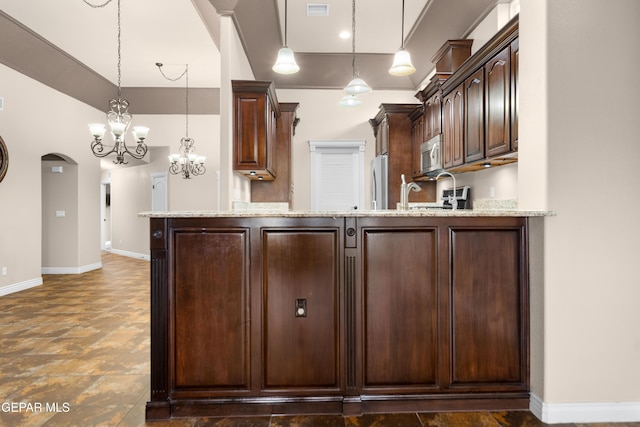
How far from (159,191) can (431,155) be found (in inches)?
253

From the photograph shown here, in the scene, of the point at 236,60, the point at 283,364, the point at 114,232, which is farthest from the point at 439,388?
the point at 114,232

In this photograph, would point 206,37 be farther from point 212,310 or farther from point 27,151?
point 212,310

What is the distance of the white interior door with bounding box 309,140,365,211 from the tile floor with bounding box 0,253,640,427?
10.7 feet

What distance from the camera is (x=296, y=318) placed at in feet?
6.59

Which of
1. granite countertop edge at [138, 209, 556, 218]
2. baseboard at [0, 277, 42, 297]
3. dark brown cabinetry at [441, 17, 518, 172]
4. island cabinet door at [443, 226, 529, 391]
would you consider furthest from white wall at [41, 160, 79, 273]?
island cabinet door at [443, 226, 529, 391]

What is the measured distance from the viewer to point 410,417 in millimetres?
1962

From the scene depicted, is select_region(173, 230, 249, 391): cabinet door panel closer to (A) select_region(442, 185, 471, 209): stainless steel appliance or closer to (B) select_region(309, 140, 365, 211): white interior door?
(A) select_region(442, 185, 471, 209): stainless steel appliance

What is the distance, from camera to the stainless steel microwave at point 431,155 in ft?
14.1

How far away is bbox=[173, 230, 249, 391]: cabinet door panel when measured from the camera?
78.0 inches

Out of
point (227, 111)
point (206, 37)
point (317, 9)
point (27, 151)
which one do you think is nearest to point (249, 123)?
point (227, 111)

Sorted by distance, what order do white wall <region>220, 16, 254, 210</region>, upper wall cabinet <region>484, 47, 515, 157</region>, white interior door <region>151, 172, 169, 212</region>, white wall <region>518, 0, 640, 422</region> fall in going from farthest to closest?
white interior door <region>151, 172, 169, 212</region>, white wall <region>220, 16, 254, 210</region>, upper wall cabinet <region>484, 47, 515, 157</region>, white wall <region>518, 0, 640, 422</region>

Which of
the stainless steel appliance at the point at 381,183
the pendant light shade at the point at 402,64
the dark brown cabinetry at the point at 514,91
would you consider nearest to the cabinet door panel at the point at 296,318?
the dark brown cabinetry at the point at 514,91

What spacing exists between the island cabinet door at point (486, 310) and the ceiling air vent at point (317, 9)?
3613mm

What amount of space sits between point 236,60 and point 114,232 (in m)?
7.75
